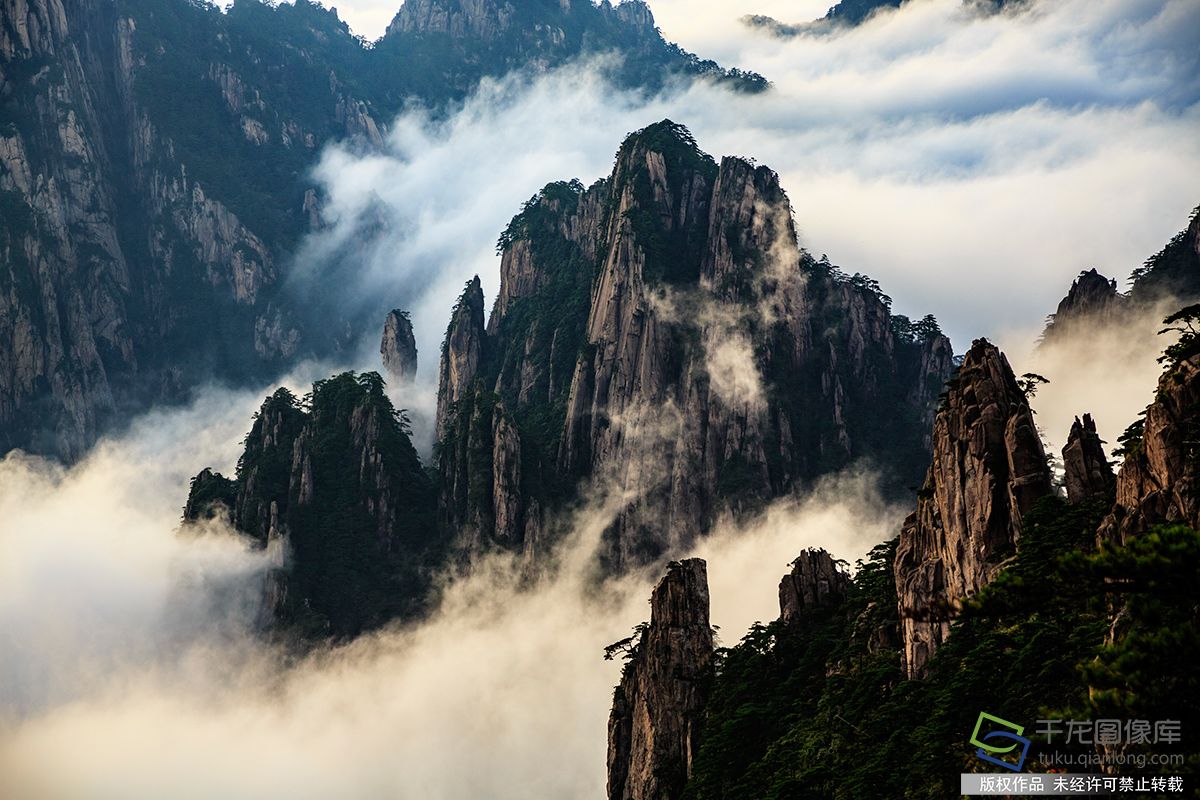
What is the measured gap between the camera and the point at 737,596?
197375mm

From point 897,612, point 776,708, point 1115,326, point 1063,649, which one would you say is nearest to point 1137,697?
point 1063,649

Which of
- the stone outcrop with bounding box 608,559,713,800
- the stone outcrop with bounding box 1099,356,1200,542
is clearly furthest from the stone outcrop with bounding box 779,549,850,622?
the stone outcrop with bounding box 1099,356,1200,542

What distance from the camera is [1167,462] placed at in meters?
59.7

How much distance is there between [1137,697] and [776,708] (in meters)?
66.2

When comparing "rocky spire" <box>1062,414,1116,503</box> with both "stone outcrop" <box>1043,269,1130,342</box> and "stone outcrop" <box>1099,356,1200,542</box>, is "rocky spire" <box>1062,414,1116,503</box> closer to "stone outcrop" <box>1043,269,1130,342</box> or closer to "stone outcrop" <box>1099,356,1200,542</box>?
"stone outcrop" <box>1099,356,1200,542</box>

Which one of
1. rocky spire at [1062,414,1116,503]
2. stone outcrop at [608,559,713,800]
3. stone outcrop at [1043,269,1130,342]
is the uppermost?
stone outcrop at [1043,269,1130,342]

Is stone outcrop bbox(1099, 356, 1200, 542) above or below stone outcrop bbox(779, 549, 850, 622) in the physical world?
below

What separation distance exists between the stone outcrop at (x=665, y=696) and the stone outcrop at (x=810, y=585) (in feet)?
23.5

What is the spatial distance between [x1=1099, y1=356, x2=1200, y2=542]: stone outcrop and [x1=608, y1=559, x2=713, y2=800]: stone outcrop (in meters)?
52.6

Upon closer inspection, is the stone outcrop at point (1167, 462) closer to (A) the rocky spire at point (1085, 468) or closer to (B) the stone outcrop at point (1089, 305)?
(A) the rocky spire at point (1085, 468)

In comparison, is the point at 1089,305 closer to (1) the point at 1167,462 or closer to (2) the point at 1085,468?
(2) the point at 1085,468

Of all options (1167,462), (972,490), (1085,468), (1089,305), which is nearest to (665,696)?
(972,490)

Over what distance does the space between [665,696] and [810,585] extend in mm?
14493

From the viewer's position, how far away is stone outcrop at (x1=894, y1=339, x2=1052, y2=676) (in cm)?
8206
